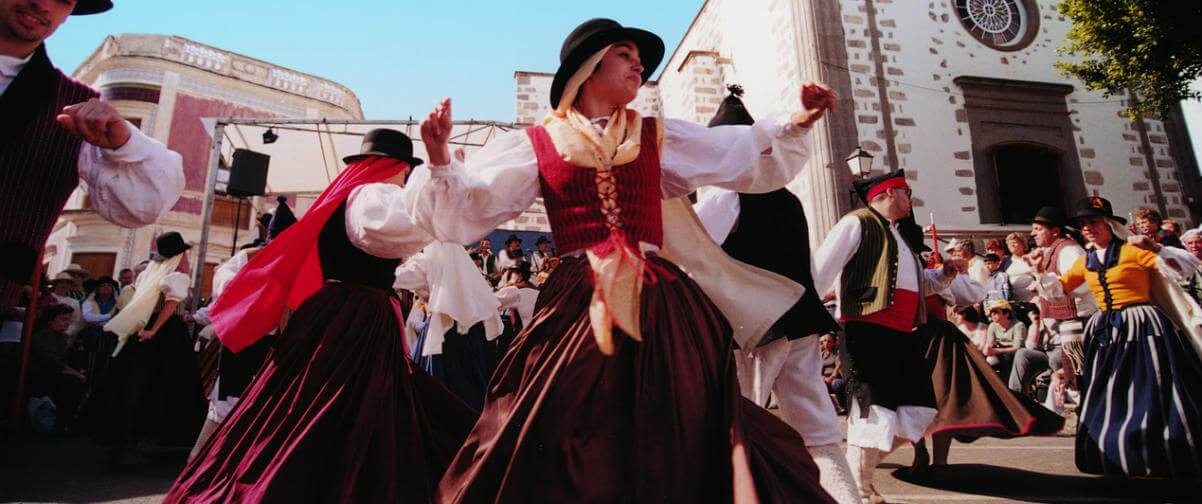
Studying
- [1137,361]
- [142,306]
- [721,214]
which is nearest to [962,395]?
[1137,361]

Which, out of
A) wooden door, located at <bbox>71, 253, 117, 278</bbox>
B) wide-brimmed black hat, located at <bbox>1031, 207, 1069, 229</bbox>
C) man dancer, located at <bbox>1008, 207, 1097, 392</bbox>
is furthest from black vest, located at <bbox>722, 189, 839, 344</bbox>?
wooden door, located at <bbox>71, 253, 117, 278</bbox>

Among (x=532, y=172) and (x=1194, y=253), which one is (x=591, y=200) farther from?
(x=1194, y=253)

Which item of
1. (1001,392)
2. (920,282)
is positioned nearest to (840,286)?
(920,282)

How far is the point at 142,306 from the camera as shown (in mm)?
5430

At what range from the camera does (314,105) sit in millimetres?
23078

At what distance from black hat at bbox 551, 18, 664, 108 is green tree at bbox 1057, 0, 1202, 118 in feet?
39.0

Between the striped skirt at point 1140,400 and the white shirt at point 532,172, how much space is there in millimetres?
3169

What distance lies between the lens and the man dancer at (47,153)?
1.60 meters

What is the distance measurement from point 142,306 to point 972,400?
633cm

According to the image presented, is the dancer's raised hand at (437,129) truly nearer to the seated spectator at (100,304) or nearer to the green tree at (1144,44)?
the seated spectator at (100,304)

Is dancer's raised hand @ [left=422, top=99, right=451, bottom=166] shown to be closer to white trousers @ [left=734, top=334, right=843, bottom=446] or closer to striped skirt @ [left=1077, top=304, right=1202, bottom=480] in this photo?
white trousers @ [left=734, top=334, right=843, bottom=446]

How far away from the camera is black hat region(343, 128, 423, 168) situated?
3.08 m

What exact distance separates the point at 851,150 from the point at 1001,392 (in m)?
8.51

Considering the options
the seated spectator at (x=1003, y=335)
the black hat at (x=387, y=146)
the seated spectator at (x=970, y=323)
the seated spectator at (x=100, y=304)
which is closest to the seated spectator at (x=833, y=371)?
the seated spectator at (x=970, y=323)
